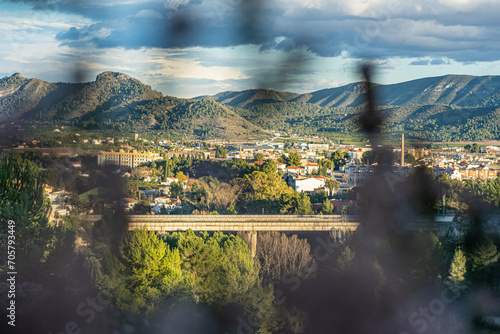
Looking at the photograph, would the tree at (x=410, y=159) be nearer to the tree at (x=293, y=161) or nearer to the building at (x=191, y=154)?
the tree at (x=293, y=161)

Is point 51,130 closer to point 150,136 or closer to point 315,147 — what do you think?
point 150,136

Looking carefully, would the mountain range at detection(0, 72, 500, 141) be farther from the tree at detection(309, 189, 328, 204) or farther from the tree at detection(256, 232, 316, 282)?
the tree at detection(256, 232, 316, 282)

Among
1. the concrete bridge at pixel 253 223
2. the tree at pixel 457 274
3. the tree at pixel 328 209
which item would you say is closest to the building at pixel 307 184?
the tree at pixel 328 209

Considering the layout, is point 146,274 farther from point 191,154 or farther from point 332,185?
point 191,154

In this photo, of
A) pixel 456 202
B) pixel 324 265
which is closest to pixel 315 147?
pixel 456 202

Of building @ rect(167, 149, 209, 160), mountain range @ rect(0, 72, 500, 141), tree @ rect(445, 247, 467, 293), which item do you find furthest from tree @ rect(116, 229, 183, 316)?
building @ rect(167, 149, 209, 160)

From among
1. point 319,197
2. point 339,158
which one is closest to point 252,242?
point 319,197
